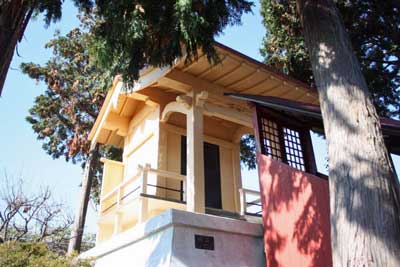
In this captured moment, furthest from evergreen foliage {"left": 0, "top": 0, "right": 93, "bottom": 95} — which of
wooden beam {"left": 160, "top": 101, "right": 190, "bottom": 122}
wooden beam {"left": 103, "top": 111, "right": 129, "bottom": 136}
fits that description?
wooden beam {"left": 103, "top": 111, "right": 129, "bottom": 136}

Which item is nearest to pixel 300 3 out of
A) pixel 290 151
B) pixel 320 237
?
pixel 290 151

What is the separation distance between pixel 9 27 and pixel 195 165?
3.53 metres

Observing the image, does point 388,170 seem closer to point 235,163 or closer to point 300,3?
point 300,3

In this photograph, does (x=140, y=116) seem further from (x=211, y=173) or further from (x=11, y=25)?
(x=11, y=25)

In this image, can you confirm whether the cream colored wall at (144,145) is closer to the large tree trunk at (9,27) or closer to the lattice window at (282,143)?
the lattice window at (282,143)

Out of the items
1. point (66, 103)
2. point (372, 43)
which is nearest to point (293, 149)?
point (372, 43)

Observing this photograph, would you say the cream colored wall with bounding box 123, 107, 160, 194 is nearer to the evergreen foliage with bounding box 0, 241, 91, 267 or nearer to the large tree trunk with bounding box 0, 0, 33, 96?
the evergreen foliage with bounding box 0, 241, 91, 267

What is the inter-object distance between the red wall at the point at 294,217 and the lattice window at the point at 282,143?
41cm

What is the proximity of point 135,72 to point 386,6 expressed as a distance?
7.75 m

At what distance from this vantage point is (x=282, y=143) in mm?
6430

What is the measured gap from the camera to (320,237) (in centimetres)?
499

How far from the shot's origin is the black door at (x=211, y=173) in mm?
8180

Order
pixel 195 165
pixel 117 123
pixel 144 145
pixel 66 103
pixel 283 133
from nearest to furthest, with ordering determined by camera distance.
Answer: pixel 195 165 < pixel 283 133 < pixel 144 145 < pixel 117 123 < pixel 66 103

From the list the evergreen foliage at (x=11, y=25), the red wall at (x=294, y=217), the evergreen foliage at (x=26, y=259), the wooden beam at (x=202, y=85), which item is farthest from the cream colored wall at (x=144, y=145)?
the evergreen foliage at (x=11, y=25)
